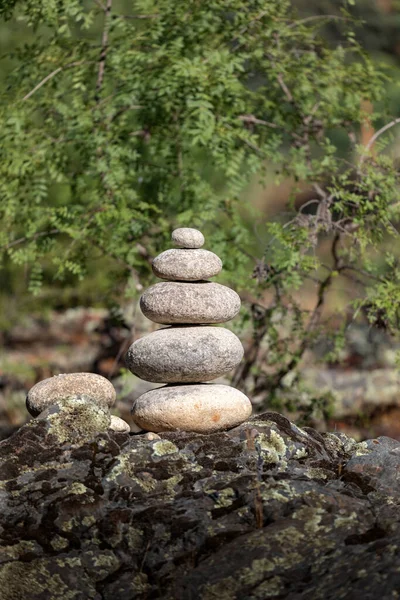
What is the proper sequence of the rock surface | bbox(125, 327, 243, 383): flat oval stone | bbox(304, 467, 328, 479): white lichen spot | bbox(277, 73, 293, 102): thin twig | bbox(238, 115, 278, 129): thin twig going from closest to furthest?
the rock surface, bbox(304, 467, 328, 479): white lichen spot, bbox(125, 327, 243, 383): flat oval stone, bbox(238, 115, 278, 129): thin twig, bbox(277, 73, 293, 102): thin twig

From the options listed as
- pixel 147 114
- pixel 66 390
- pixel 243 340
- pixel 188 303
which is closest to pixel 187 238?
pixel 188 303

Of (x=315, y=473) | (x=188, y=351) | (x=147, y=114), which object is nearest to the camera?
(x=315, y=473)

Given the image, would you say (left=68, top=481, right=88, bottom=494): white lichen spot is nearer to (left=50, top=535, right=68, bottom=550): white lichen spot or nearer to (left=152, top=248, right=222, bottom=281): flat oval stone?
(left=50, top=535, right=68, bottom=550): white lichen spot

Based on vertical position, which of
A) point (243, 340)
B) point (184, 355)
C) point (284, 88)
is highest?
point (284, 88)

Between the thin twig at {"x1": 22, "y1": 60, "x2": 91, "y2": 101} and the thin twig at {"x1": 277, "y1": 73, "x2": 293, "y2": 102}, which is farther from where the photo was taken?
the thin twig at {"x1": 277, "y1": 73, "x2": 293, "y2": 102}

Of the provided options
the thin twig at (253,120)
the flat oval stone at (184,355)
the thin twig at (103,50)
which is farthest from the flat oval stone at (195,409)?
the thin twig at (103,50)

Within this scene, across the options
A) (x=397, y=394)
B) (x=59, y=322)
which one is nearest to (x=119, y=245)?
(x=397, y=394)

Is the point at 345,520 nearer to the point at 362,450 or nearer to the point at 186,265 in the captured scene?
the point at 362,450

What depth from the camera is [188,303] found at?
20.1ft

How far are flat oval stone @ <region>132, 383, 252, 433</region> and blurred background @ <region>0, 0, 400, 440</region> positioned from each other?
232cm

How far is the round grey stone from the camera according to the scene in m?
6.18

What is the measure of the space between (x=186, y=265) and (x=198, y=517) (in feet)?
6.90

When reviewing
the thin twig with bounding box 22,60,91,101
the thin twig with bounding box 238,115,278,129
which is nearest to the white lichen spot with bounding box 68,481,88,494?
the thin twig with bounding box 22,60,91,101

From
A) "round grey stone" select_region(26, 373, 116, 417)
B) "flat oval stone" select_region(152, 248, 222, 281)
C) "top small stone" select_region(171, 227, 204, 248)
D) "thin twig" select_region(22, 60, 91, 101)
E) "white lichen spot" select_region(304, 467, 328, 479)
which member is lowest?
"white lichen spot" select_region(304, 467, 328, 479)
